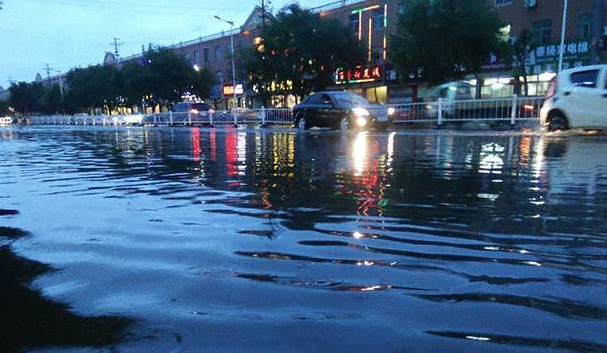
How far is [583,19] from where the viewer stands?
31797 millimetres

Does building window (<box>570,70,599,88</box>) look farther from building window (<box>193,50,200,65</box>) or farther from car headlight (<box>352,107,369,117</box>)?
building window (<box>193,50,200,65</box>)

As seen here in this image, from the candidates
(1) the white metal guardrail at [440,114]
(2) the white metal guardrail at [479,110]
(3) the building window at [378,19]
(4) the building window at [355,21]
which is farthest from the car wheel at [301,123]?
(4) the building window at [355,21]

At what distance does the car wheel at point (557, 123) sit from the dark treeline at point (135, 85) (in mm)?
41164

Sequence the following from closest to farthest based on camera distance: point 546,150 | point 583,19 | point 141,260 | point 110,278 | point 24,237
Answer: point 110,278, point 141,260, point 24,237, point 546,150, point 583,19

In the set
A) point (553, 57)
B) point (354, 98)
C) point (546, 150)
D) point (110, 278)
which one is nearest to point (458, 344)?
point (110, 278)

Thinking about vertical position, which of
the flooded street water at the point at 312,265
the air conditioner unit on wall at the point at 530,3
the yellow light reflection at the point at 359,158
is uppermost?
the air conditioner unit on wall at the point at 530,3

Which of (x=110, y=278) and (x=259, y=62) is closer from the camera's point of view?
(x=110, y=278)

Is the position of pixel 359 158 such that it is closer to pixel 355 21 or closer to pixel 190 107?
pixel 190 107

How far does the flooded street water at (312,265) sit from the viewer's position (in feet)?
6.77

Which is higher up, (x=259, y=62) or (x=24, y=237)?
(x=259, y=62)

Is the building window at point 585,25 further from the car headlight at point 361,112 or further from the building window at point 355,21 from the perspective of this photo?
the car headlight at point 361,112

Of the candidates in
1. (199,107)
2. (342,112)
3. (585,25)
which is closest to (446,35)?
(342,112)

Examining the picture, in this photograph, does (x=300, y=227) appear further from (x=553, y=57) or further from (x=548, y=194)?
(x=553, y=57)

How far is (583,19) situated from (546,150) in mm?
27826
